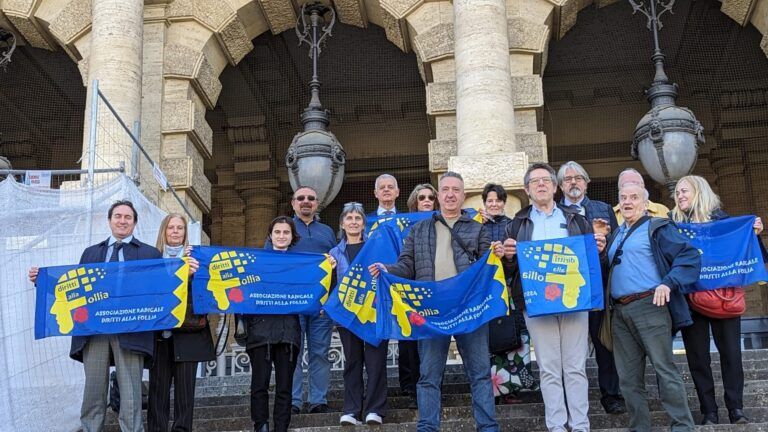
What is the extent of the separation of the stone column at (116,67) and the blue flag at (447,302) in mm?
5898

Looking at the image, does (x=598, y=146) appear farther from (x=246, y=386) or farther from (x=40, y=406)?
(x=40, y=406)

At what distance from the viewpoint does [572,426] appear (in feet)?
20.7

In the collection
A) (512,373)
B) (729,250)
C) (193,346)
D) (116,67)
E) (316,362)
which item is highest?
(116,67)

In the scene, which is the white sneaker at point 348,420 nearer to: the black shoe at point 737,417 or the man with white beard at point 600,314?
the man with white beard at point 600,314


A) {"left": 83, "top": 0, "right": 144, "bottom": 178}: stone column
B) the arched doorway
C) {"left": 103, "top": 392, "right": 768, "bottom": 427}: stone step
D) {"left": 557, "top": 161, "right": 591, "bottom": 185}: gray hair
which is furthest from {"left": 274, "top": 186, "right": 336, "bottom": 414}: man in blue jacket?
the arched doorway

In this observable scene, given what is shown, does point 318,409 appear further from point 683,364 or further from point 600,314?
point 683,364

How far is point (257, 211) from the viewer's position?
63.1 feet

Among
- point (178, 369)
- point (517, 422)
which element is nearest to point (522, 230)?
point (517, 422)

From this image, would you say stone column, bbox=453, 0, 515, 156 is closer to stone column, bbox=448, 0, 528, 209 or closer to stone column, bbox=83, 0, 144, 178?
stone column, bbox=448, 0, 528, 209

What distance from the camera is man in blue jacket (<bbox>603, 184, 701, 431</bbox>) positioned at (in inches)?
244

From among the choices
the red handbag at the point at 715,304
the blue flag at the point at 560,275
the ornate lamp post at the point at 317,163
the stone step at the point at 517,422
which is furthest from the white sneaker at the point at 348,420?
the ornate lamp post at the point at 317,163

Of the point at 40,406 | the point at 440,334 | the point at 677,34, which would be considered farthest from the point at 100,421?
the point at 677,34

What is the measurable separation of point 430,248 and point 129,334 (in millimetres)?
2382

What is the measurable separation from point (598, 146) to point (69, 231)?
13.1 meters
